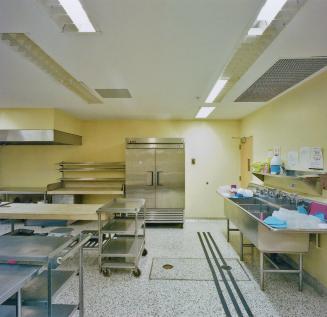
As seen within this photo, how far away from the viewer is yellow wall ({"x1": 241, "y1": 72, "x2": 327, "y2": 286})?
9.08ft

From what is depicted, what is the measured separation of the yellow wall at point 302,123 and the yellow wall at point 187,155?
1467 mm

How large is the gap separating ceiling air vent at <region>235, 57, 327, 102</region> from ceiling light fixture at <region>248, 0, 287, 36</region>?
2.46 ft

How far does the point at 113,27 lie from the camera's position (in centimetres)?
184

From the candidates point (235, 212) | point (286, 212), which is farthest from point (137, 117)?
point (286, 212)

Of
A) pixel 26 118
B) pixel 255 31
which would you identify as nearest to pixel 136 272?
pixel 255 31

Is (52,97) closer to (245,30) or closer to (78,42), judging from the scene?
(78,42)

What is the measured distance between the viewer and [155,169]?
211 inches

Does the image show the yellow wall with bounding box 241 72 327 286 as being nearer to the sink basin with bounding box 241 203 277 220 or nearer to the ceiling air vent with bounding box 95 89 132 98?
the sink basin with bounding box 241 203 277 220

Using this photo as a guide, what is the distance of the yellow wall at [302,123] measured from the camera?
2768 millimetres

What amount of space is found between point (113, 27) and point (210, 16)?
0.76 meters

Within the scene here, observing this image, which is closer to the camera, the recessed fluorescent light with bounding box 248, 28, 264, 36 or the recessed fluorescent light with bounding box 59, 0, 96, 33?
the recessed fluorescent light with bounding box 59, 0, 96, 33

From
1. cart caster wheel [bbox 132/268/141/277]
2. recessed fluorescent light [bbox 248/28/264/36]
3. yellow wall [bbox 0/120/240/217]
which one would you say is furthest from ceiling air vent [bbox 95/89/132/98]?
cart caster wheel [bbox 132/268/141/277]

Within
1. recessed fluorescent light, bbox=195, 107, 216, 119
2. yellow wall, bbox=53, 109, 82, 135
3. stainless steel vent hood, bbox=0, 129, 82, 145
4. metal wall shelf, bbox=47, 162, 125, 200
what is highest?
recessed fluorescent light, bbox=195, 107, 216, 119

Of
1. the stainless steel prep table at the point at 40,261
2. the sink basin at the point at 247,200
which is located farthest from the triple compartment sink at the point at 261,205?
the stainless steel prep table at the point at 40,261
